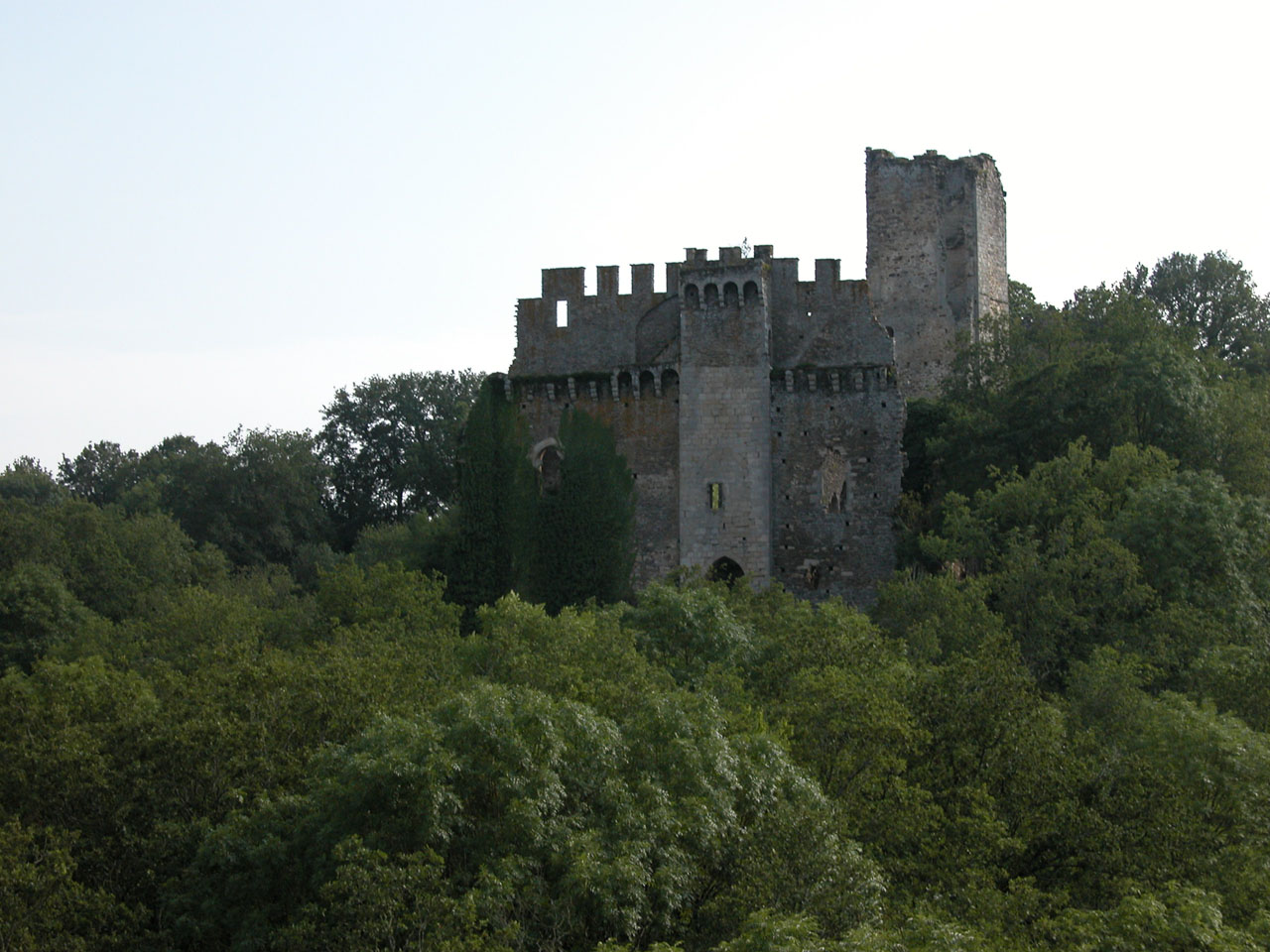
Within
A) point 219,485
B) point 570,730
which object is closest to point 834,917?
point 570,730

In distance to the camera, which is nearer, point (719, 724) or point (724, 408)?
point (719, 724)

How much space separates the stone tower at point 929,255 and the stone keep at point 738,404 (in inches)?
243

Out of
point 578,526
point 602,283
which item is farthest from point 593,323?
point 578,526

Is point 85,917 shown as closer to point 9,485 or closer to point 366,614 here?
point 366,614

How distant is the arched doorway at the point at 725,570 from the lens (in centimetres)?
3844

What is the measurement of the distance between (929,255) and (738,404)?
988cm

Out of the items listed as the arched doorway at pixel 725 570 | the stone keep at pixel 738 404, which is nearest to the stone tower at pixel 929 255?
the stone keep at pixel 738 404

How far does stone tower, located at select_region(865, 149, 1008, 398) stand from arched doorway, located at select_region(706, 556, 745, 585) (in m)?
9.26

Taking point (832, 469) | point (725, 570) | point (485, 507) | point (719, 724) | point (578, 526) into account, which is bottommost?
point (719, 724)

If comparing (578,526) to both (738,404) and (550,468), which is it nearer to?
(550,468)

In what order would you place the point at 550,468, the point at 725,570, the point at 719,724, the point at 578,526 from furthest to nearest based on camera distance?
the point at 550,468
the point at 725,570
the point at 578,526
the point at 719,724

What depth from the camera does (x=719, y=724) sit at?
74.7 ft

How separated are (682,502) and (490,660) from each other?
11263 mm

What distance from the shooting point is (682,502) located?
1531 inches
